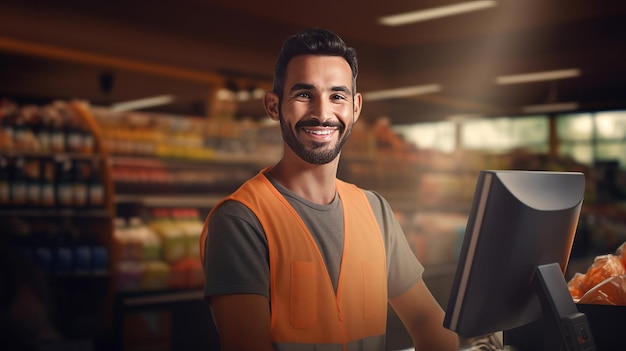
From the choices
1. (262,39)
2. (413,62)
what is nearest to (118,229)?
(262,39)

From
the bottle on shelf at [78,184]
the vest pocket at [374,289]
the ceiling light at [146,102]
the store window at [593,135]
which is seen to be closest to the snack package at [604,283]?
the vest pocket at [374,289]

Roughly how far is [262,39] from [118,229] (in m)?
4.64

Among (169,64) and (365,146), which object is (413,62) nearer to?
(169,64)

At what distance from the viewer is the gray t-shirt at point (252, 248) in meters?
1.52

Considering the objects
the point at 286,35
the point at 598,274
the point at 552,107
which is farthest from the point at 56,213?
the point at 552,107

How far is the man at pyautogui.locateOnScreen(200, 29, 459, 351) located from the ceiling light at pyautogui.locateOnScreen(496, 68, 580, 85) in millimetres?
8694

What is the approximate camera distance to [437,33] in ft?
27.9

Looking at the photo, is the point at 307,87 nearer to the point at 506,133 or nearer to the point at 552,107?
the point at 552,107

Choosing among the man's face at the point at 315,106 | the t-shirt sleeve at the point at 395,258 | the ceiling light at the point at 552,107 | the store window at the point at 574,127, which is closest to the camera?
the man's face at the point at 315,106

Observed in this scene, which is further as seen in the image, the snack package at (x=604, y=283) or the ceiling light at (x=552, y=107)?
the ceiling light at (x=552, y=107)

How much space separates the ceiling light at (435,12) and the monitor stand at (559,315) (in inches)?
232

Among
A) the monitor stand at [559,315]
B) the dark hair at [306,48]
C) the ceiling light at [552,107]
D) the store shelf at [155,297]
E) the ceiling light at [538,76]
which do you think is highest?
the ceiling light at [538,76]

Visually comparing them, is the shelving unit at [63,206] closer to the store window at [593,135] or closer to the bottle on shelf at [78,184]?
the bottle on shelf at [78,184]

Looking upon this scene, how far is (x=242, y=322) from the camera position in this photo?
1497mm
